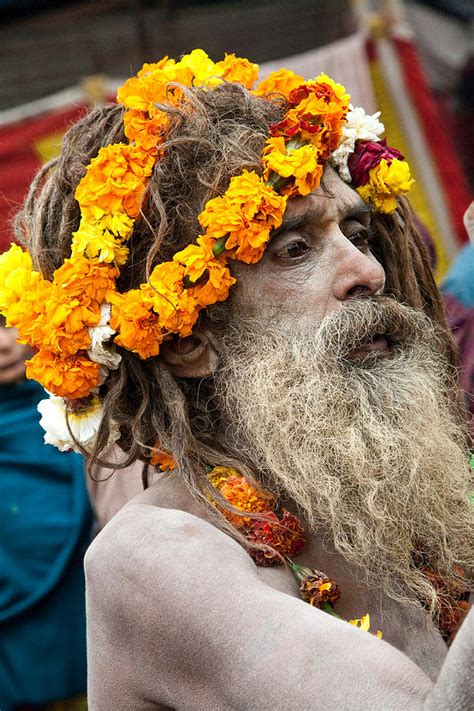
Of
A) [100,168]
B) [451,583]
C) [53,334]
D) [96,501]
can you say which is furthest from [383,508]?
[96,501]

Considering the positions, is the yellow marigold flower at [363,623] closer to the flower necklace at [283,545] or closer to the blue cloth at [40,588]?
the flower necklace at [283,545]

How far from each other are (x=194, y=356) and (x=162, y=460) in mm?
335

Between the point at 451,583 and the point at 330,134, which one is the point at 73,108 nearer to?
the point at 330,134

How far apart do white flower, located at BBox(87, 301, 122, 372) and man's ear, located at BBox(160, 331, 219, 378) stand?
156 millimetres

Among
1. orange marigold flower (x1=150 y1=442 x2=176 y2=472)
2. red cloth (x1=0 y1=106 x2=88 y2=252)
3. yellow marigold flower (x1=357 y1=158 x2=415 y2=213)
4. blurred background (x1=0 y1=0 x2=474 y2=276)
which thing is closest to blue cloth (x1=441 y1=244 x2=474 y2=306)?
blurred background (x1=0 y1=0 x2=474 y2=276)

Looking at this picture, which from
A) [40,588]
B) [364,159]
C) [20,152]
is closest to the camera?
[364,159]

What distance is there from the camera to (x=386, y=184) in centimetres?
332

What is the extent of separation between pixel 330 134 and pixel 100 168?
2.31 feet

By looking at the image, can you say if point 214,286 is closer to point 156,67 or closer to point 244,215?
point 244,215

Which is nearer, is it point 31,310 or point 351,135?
point 31,310

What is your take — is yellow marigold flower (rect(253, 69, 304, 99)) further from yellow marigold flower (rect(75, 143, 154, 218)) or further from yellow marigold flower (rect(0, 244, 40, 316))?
yellow marigold flower (rect(0, 244, 40, 316))

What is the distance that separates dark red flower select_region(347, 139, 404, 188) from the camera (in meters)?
3.30

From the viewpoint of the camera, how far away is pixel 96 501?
493cm

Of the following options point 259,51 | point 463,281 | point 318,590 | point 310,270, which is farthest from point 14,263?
point 259,51
